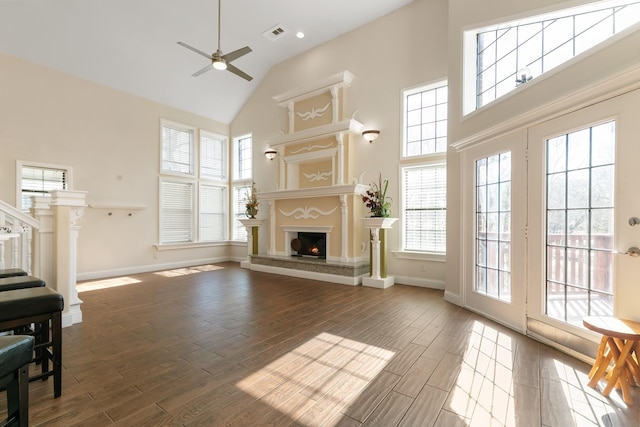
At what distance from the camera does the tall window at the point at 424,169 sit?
16.9ft

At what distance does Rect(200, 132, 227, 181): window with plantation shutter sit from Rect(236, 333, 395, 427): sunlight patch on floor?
6.42 meters

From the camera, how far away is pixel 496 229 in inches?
135

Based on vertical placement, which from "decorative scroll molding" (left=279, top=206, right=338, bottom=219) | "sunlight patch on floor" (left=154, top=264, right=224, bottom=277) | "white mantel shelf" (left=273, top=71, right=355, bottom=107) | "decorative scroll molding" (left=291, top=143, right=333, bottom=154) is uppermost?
"white mantel shelf" (left=273, top=71, right=355, bottom=107)

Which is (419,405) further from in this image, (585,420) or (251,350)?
(251,350)

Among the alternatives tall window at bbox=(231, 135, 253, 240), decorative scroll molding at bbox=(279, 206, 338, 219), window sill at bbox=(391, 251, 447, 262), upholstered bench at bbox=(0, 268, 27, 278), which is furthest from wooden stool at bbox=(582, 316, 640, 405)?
tall window at bbox=(231, 135, 253, 240)

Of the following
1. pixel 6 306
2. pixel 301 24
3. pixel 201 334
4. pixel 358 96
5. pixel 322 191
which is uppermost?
pixel 301 24

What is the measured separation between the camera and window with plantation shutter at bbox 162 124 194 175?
7062mm

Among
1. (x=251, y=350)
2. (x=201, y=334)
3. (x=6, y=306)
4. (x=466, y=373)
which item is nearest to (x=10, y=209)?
(x=6, y=306)

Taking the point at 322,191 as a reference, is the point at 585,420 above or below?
below

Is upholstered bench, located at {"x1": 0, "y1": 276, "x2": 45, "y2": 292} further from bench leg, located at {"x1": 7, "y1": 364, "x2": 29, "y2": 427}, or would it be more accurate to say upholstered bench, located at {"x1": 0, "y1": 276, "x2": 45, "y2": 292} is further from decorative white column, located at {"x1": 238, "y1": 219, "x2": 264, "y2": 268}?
decorative white column, located at {"x1": 238, "y1": 219, "x2": 264, "y2": 268}

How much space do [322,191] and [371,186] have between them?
1.00 m

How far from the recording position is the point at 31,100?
5148mm

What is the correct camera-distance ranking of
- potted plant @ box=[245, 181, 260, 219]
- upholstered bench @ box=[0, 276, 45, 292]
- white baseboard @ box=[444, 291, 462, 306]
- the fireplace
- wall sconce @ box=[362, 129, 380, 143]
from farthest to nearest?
potted plant @ box=[245, 181, 260, 219] → the fireplace → wall sconce @ box=[362, 129, 380, 143] → white baseboard @ box=[444, 291, 462, 306] → upholstered bench @ box=[0, 276, 45, 292]

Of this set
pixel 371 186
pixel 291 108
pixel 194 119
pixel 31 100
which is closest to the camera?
pixel 31 100
